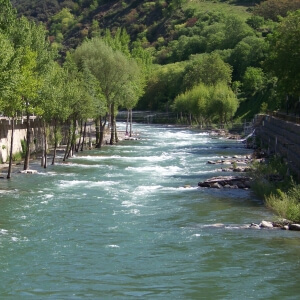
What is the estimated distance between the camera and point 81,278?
21.7m

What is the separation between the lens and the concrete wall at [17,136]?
184 feet

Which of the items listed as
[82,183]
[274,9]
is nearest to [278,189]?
[82,183]

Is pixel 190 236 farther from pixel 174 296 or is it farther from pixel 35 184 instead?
pixel 35 184

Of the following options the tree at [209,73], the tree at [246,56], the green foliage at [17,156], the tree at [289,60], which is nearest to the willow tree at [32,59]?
the green foliage at [17,156]

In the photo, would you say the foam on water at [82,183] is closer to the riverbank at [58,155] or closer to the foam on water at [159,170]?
the riverbank at [58,155]

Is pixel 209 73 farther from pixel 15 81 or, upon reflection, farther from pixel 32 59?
pixel 15 81

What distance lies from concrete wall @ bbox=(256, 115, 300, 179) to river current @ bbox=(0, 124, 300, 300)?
6284 mm

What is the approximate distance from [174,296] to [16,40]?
36.0 meters

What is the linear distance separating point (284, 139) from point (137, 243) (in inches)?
1173

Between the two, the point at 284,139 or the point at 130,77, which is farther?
the point at 130,77

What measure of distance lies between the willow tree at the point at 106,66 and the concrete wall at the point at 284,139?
17784mm

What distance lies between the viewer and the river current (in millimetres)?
20828

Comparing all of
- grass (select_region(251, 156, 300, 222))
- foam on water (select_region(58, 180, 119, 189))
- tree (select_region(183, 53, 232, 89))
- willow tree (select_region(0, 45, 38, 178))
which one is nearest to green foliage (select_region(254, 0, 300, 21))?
tree (select_region(183, 53, 232, 89))

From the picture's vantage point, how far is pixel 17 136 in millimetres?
61344
